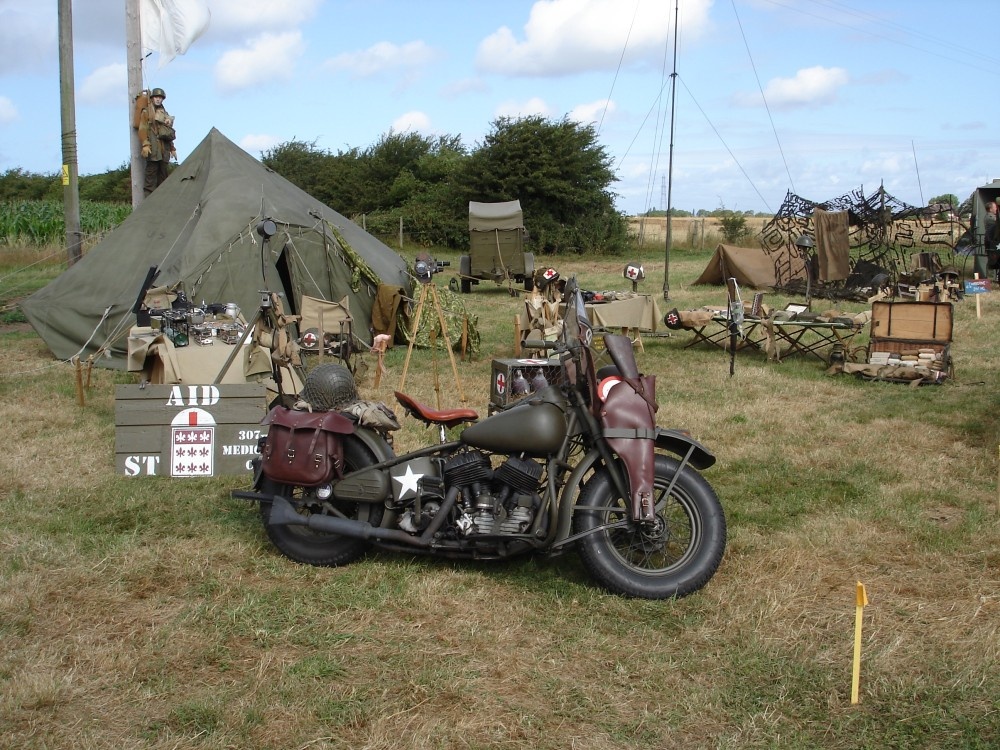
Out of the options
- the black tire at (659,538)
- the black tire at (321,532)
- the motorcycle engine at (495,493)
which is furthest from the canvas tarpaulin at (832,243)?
the black tire at (321,532)

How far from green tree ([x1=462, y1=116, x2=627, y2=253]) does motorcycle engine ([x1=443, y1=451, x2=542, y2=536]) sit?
22252 millimetres

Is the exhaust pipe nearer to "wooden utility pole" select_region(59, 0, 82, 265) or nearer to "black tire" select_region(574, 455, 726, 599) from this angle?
"black tire" select_region(574, 455, 726, 599)

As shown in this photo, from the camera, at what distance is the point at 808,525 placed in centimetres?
482

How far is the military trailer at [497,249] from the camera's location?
1709 cm

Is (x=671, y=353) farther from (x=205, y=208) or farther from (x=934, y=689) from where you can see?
(x=934, y=689)

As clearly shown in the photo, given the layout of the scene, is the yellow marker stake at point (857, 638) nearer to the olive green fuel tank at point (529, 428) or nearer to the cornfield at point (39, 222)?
the olive green fuel tank at point (529, 428)

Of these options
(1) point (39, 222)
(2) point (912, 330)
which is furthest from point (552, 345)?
(1) point (39, 222)

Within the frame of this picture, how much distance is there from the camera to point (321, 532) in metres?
4.17

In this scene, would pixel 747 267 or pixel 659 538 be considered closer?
pixel 659 538

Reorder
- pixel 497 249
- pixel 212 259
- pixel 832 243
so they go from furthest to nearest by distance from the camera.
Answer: pixel 497 249 < pixel 832 243 < pixel 212 259

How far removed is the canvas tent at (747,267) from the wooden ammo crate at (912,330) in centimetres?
783

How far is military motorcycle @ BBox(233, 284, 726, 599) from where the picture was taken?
3830 millimetres

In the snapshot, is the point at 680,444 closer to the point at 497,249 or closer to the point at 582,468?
the point at 582,468

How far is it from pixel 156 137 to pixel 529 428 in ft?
27.8
